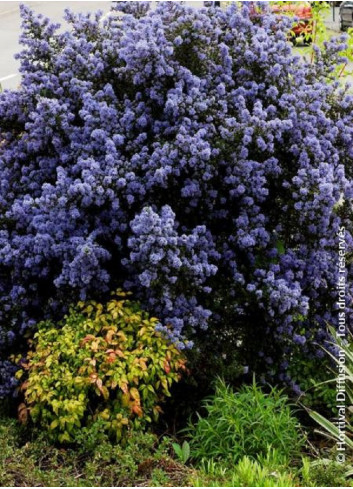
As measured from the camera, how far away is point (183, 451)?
466cm

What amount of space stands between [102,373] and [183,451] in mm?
649

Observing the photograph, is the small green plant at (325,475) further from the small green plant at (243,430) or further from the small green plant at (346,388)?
the small green plant at (346,388)

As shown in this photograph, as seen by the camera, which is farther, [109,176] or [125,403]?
[109,176]

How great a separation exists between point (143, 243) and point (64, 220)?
2.08ft

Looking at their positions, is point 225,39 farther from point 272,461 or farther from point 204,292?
point 272,461

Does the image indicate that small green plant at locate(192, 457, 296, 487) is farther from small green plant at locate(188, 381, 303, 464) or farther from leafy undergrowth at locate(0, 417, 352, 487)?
small green plant at locate(188, 381, 303, 464)

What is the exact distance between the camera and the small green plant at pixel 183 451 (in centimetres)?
462

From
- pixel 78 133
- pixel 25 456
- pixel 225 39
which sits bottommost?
pixel 25 456

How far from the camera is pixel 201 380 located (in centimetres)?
510

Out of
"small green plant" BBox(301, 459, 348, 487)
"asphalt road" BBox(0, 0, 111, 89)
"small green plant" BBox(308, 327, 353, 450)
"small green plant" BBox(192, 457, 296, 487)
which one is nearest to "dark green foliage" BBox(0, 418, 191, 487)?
"small green plant" BBox(192, 457, 296, 487)

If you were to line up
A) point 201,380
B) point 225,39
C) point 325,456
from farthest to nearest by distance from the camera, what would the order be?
point 225,39 < point 201,380 < point 325,456

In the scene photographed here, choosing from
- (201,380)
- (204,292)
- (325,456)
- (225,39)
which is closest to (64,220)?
(204,292)

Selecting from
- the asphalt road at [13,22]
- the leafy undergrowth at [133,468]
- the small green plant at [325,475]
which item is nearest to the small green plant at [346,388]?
the leafy undergrowth at [133,468]

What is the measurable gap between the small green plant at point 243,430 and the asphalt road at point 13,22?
10972 millimetres
